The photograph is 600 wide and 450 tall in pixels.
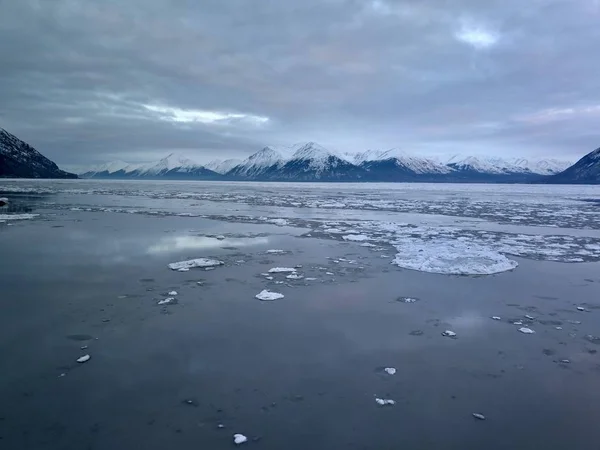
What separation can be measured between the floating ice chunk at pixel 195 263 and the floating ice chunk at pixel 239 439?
25.7 ft

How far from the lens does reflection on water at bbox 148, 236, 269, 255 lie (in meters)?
14.9

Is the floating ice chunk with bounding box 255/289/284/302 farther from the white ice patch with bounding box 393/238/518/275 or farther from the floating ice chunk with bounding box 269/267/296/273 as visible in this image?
the white ice patch with bounding box 393/238/518/275

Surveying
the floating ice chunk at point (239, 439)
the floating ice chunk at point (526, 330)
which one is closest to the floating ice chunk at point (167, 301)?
the floating ice chunk at point (239, 439)

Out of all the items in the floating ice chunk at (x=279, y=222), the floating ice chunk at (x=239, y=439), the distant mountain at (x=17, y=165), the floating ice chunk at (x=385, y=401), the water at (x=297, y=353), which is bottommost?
the floating ice chunk at (x=239, y=439)

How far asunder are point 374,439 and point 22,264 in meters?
11.5

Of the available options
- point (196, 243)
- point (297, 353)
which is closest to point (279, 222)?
point (196, 243)

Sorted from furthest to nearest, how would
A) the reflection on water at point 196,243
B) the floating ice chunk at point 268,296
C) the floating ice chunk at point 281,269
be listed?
the reflection on water at point 196,243
the floating ice chunk at point 281,269
the floating ice chunk at point 268,296

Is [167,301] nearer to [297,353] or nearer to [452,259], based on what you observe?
[297,353]

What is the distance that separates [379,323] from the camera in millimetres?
7785

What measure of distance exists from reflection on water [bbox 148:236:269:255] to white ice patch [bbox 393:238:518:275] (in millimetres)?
5522

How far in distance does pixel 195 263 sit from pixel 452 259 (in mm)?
7698

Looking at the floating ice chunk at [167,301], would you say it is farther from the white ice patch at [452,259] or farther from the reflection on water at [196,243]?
the white ice patch at [452,259]

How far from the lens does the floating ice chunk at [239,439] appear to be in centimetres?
437

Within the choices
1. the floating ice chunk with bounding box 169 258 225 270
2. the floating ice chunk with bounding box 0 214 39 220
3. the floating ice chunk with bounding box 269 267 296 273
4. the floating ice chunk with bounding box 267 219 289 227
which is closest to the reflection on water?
the floating ice chunk with bounding box 169 258 225 270
